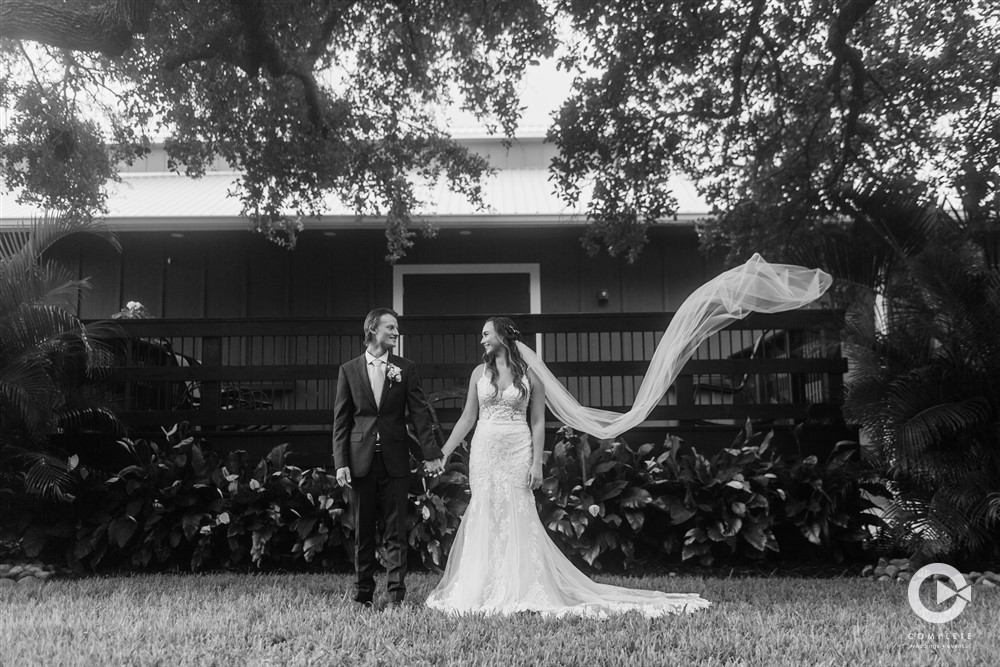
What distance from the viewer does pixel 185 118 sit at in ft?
35.6

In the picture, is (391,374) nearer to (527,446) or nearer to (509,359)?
(509,359)

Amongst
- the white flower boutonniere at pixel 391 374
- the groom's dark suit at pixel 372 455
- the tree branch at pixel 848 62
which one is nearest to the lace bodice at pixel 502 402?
the groom's dark suit at pixel 372 455

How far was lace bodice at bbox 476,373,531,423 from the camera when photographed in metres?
6.66

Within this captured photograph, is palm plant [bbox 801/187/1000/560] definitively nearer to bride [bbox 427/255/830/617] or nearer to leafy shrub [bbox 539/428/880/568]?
leafy shrub [bbox 539/428/880/568]

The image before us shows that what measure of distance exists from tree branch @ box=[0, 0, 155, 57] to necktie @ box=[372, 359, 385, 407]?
4502mm

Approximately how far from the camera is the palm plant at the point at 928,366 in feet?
23.7

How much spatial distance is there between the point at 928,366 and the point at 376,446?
4.91 meters

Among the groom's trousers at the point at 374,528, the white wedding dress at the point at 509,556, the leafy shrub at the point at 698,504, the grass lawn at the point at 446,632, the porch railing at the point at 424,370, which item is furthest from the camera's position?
the porch railing at the point at 424,370

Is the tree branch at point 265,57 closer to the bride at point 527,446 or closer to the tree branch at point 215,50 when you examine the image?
the tree branch at point 215,50

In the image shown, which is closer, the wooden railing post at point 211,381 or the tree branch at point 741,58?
the wooden railing post at point 211,381

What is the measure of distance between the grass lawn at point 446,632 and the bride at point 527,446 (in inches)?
17.0

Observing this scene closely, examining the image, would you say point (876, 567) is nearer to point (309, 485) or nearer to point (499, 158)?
point (309, 485)

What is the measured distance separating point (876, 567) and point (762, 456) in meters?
1.46
